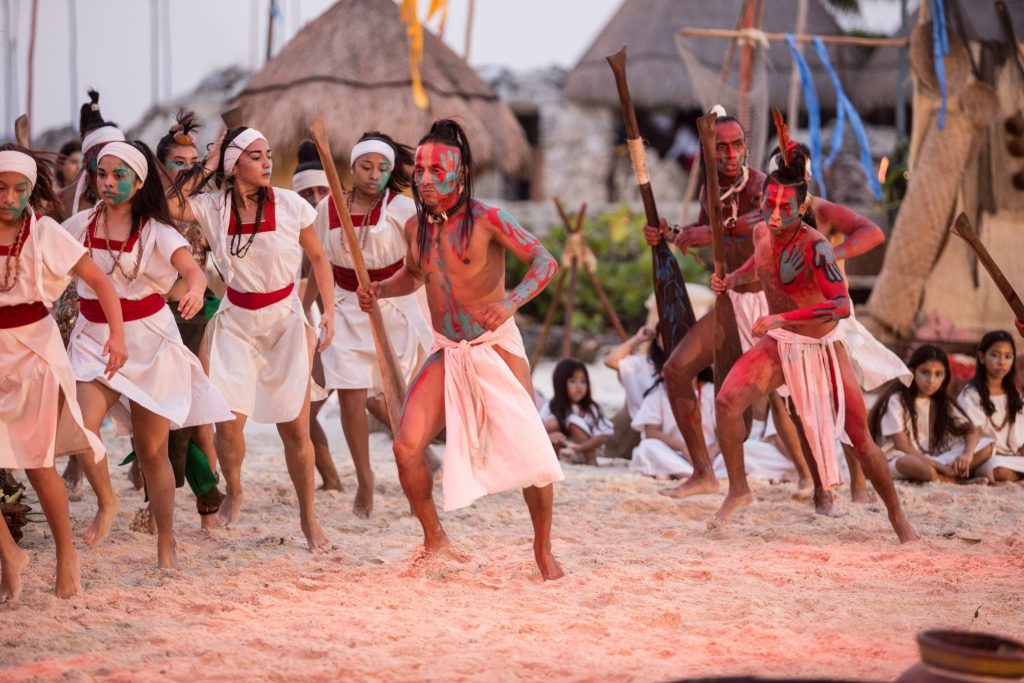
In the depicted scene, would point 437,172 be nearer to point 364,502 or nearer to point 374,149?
point 374,149

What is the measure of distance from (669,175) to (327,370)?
12.8 m

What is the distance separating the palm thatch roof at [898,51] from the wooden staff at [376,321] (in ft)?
21.9

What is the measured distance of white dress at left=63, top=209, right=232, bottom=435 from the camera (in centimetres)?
501

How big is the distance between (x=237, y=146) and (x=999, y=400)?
4868mm

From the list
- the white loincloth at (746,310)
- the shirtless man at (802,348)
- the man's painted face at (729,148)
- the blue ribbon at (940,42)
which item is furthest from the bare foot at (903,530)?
the blue ribbon at (940,42)

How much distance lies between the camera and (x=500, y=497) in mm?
7004

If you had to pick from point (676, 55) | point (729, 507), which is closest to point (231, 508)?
point (729, 507)

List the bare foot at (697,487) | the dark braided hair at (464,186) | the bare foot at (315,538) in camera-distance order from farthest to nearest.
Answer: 1. the bare foot at (697,487)
2. the bare foot at (315,538)
3. the dark braided hair at (464,186)

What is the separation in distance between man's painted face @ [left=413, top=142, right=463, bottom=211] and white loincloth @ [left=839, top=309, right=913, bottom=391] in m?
2.60

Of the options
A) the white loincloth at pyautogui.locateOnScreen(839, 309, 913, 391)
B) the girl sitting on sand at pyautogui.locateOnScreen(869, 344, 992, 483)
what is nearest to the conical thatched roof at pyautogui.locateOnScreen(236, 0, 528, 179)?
the girl sitting on sand at pyautogui.locateOnScreen(869, 344, 992, 483)

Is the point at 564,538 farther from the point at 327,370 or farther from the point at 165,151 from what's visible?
the point at 165,151

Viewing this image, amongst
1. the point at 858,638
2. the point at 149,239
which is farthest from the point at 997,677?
the point at 149,239

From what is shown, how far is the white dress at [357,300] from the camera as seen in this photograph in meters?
6.48

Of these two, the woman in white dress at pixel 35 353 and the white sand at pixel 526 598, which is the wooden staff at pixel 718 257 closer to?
the white sand at pixel 526 598
